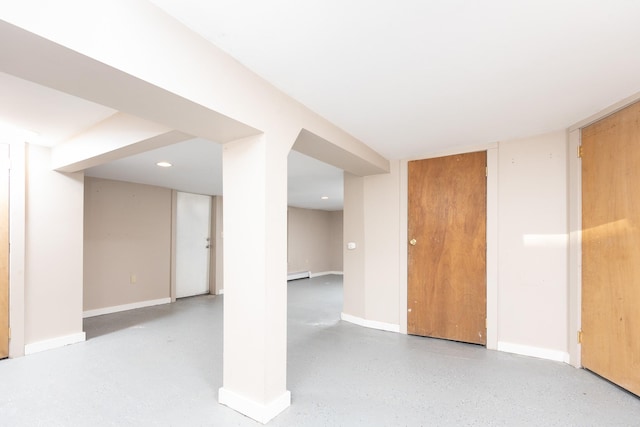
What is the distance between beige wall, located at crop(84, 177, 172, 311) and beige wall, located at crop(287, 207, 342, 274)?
3.10 metres

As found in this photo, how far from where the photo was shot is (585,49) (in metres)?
1.45

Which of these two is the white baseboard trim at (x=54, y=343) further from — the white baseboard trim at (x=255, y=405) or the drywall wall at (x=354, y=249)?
the drywall wall at (x=354, y=249)

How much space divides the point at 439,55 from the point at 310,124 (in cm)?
94

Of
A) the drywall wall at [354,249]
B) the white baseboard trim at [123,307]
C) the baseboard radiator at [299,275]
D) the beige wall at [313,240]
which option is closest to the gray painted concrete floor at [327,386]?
the drywall wall at [354,249]

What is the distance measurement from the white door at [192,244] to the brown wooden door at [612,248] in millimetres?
5402

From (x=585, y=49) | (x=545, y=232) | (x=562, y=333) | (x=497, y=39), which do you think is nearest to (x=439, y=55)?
(x=497, y=39)

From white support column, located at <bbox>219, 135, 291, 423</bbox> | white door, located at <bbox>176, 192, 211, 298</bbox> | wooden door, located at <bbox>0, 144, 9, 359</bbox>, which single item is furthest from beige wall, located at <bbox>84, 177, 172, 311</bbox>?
white support column, located at <bbox>219, 135, 291, 423</bbox>

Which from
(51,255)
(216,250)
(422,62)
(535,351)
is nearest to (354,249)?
(535,351)

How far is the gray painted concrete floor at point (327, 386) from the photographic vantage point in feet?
5.83

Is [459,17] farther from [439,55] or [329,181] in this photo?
[329,181]

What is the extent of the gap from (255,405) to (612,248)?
2645mm

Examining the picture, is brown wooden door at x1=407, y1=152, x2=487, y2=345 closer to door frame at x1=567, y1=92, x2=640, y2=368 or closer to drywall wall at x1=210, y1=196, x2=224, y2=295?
door frame at x1=567, y1=92, x2=640, y2=368

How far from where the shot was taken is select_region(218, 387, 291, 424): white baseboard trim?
68.1 inches

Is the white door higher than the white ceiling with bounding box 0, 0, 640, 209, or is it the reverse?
the white ceiling with bounding box 0, 0, 640, 209
